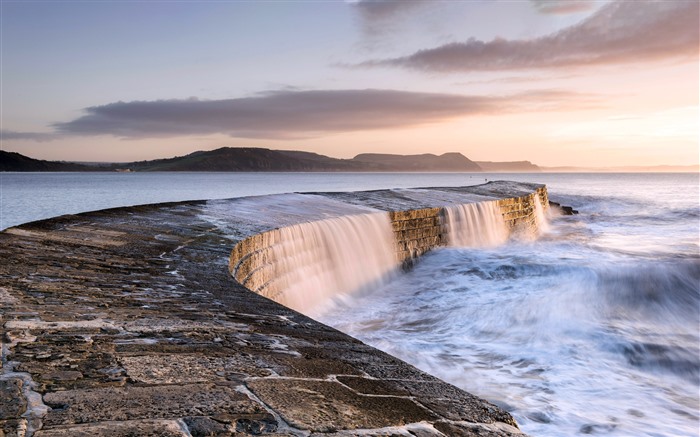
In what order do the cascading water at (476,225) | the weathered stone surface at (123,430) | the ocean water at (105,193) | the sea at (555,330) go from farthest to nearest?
1. the ocean water at (105,193)
2. the cascading water at (476,225)
3. the sea at (555,330)
4. the weathered stone surface at (123,430)

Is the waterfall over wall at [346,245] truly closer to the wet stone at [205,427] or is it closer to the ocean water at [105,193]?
the wet stone at [205,427]

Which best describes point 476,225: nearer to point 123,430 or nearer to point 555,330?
point 555,330

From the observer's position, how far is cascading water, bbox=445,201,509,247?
15.5 meters

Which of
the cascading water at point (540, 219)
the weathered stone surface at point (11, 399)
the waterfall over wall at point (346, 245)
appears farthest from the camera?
the cascading water at point (540, 219)

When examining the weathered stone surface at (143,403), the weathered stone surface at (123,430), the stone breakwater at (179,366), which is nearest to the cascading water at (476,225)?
the stone breakwater at (179,366)

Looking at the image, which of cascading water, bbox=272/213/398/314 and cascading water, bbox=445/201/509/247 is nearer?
cascading water, bbox=272/213/398/314

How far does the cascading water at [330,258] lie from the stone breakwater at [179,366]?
3616 millimetres

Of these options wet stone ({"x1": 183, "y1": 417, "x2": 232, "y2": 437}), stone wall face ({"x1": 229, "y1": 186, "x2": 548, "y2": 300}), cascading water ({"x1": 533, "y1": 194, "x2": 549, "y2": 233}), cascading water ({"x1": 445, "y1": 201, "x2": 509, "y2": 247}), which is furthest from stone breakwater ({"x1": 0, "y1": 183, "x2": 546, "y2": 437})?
cascading water ({"x1": 533, "y1": 194, "x2": 549, "y2": 233})

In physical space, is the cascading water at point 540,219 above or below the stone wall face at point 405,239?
below

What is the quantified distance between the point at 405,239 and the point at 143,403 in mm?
11165

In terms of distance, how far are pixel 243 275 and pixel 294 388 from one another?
4.32 meters

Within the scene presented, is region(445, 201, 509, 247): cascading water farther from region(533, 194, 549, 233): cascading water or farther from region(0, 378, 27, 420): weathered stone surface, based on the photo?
region(0, 378, 27, 420): weathered stone surface

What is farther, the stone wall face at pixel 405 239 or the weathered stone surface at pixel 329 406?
the stone wall face at pixel 405 239

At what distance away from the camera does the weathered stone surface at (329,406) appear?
208cm
